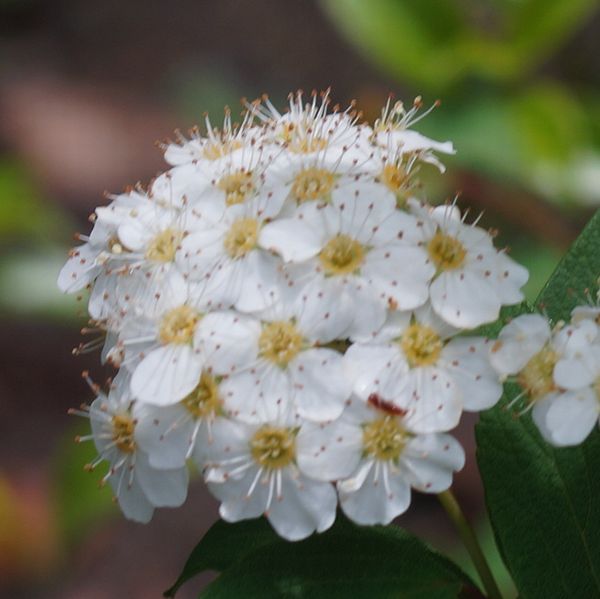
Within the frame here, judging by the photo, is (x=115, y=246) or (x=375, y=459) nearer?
(x=375, y=459)

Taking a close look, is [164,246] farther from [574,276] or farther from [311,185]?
[574,276]

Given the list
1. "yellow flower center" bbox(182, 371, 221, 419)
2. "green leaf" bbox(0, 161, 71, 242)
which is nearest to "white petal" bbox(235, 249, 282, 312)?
"yellow flower center" bbox(182, 371, 221, 419)

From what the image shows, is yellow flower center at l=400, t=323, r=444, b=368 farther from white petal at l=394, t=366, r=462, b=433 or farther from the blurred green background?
the blurred green background

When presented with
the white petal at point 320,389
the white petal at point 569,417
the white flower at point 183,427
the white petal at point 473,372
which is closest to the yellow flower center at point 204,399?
the white flower at point 183,427

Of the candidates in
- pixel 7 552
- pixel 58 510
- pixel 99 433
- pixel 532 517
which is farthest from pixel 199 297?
pixel 7 552

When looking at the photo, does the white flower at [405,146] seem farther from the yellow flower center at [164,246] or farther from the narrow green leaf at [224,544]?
the narrow green leaf at [224,544]

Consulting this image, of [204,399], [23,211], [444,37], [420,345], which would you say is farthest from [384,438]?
[23,211]
